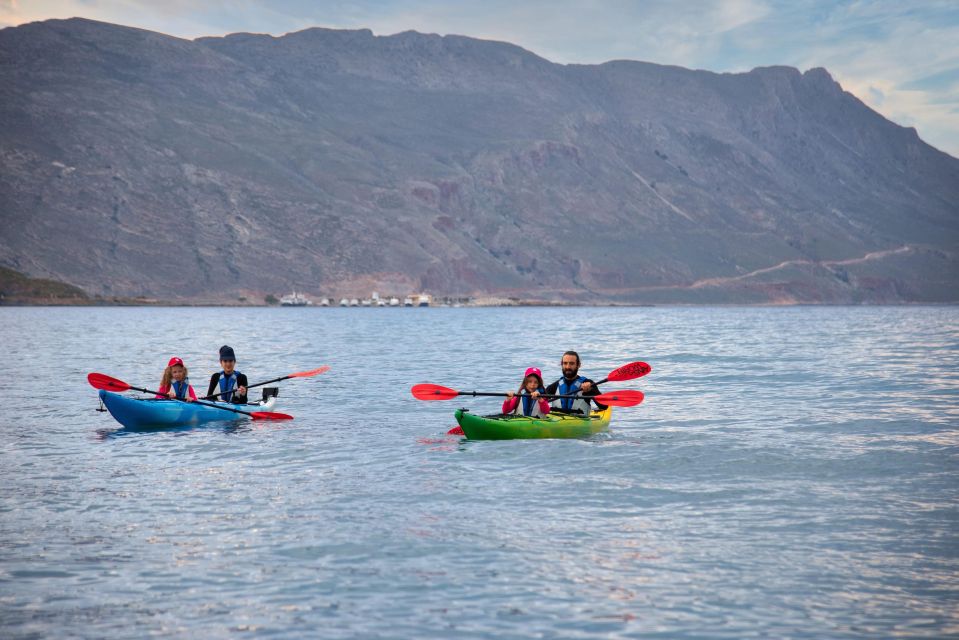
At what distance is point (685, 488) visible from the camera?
618 inches

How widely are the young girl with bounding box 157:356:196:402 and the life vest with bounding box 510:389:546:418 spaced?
7.63 meters

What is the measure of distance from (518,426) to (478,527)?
6.91m

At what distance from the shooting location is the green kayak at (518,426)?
19.5 m

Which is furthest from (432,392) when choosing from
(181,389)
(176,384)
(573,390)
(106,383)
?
(106,383)

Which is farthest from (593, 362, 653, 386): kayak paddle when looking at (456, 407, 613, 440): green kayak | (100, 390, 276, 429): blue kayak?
(100, 390, 276, 429): blue kayak

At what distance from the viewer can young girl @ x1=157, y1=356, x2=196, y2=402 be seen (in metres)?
22.2

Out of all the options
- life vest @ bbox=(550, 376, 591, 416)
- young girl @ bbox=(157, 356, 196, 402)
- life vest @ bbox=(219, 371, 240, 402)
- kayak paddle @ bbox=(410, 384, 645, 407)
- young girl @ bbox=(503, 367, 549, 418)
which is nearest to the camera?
young girl @ bbox=(503, 367, 549, 418)

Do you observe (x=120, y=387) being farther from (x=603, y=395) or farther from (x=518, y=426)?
(x=603, y=395)

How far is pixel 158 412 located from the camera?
21.8 m

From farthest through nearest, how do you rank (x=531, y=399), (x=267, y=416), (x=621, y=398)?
(x=267, y=416)
(x=621, y=398)
(x=531, y=399)

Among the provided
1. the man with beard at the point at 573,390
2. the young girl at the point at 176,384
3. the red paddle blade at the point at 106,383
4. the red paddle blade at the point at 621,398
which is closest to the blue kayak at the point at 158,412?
the young girl at the point at 176,384

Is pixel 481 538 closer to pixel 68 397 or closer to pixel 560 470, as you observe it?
pixel 560 470

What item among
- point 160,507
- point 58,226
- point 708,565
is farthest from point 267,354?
point 58,226

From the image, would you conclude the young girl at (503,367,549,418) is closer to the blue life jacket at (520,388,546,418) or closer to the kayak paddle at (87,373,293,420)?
the blue life jacket at (520,388,546,418)
